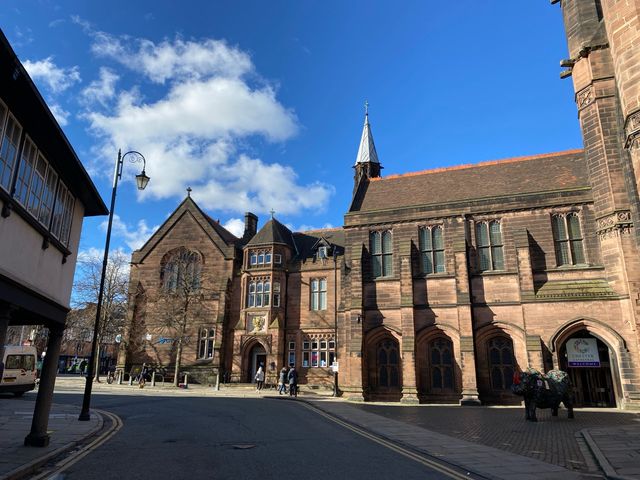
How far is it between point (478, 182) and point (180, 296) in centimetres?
2404

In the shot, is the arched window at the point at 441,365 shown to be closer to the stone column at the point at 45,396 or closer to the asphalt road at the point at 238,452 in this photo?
the asphalt road at the point at 238,452

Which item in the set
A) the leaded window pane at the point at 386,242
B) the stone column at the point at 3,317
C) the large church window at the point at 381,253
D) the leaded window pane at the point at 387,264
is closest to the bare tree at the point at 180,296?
the large church window at the point at 381,253

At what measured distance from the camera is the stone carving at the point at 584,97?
24.4 m

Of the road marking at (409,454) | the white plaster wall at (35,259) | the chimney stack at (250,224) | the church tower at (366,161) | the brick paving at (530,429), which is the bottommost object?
the road marking at (409,454)

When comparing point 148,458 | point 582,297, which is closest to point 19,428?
point 148,458

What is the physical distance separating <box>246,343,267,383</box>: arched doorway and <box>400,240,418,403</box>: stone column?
13.4 metres

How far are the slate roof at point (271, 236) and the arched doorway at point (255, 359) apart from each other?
8.07 metres

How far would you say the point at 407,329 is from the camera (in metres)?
26.1

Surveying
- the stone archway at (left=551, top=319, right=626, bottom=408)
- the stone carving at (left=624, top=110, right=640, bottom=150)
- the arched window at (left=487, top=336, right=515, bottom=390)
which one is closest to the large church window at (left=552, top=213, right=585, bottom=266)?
the stone archway at (left=551, top=319, right=626, bottom=408)

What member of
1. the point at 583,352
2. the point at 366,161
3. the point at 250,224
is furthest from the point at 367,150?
the point at 583,352

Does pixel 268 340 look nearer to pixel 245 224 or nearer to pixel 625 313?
pixel 245 224

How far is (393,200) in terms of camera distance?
31.0 meters

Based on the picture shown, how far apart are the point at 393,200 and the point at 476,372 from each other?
12073 mm

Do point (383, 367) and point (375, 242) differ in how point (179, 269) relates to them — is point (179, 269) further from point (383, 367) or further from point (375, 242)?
point (383, 367)
